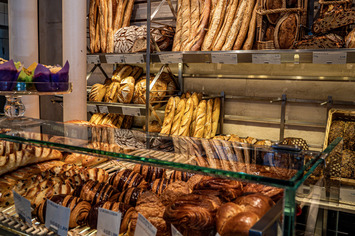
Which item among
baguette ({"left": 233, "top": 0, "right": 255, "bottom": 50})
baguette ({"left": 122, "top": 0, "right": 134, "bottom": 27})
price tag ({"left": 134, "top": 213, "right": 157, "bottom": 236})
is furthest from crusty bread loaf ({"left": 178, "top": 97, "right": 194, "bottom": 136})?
price tag ({"left": 134, "top": 213, "right": 157, "bottom": 236})

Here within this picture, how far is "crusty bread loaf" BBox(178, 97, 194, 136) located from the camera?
268 centimetres

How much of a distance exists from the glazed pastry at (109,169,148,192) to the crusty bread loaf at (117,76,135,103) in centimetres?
172

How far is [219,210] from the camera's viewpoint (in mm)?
898

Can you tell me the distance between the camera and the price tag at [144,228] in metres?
0.93

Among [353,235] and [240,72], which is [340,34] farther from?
[353,235]

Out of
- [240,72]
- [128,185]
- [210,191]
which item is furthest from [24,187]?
[240,72]

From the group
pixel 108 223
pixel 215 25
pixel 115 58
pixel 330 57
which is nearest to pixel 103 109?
pixel 115 58

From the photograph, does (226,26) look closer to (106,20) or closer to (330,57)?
(330,57)

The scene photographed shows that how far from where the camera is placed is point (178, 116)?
275cm

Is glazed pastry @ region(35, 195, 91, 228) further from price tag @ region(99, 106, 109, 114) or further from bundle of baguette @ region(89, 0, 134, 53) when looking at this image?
bundle of baguette @ region(89, 0, 134, 53)

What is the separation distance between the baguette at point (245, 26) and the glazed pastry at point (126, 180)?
157 centimetres

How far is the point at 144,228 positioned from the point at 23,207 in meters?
0.52

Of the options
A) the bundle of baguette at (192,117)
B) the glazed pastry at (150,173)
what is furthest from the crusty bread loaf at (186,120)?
the glazed pastry at (150,173)

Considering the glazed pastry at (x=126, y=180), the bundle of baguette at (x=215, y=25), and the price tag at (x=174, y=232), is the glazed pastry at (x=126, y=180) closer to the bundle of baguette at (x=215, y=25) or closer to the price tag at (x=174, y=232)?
the price tag at (x=174, y=232)
